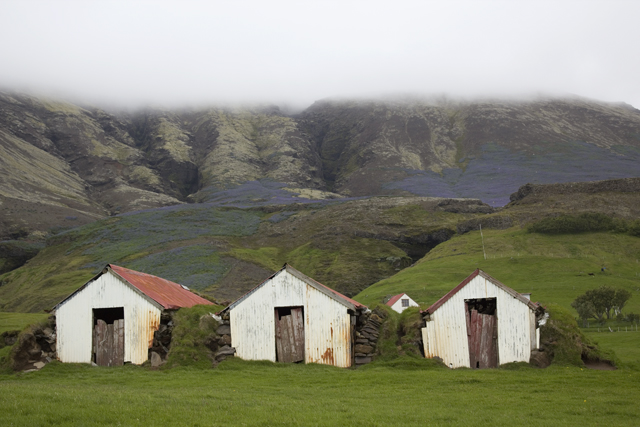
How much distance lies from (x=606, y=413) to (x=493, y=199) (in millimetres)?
128237

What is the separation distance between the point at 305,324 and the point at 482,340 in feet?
30.8

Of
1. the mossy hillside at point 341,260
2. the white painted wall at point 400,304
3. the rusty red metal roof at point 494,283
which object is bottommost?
the white painted wall at point 400,304

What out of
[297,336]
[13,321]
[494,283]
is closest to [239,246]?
[13,321]

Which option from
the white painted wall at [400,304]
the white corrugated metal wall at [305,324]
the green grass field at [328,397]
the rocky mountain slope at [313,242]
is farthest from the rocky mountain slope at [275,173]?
the green grass field at [328,397]

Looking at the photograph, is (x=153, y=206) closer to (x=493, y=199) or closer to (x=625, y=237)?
(x=493, y=199)

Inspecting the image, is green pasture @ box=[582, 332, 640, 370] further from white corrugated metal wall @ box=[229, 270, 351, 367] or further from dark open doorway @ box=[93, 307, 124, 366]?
dark open doorway @ box=[93, 307, 124, 366]

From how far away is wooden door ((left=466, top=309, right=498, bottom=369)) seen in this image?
2661 cm

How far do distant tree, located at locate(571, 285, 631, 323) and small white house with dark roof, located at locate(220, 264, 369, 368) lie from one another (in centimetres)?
3504

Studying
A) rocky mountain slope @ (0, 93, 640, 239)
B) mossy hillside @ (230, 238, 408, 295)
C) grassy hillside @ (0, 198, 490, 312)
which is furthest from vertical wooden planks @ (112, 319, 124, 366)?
rocky mountain slope @ (0, 93, 640, 239)

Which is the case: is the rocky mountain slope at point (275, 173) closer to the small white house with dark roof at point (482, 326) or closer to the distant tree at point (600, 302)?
the distant tree at point (600, 302)

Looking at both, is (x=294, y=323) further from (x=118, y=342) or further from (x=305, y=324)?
(x=118, y=342)

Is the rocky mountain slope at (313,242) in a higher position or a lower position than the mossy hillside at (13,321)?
higher

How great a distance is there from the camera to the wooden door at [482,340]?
2661cm

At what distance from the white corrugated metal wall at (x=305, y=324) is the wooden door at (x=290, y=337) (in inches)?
12.2
